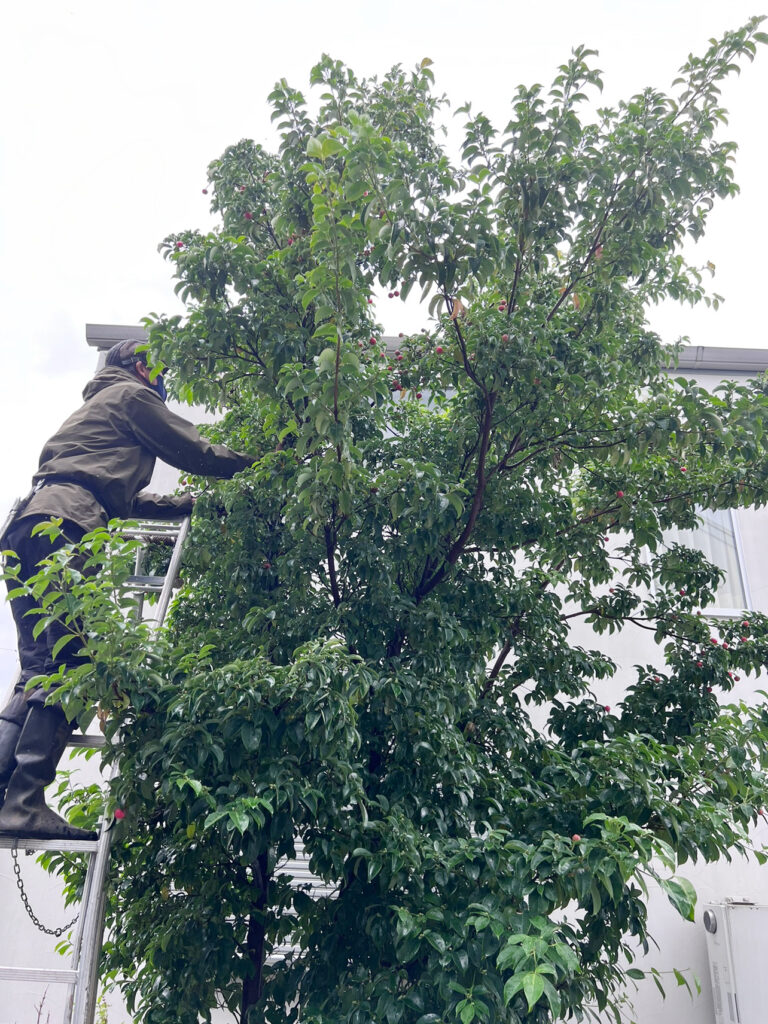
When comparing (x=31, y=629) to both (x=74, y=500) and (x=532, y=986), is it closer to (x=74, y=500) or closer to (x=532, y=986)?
(x=74, y=500)

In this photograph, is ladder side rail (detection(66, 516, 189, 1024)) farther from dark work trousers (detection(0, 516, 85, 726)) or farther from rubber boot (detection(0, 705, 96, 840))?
dark work trousers (detection(0, 516, 85, 726))

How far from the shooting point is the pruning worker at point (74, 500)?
3188 millimetres

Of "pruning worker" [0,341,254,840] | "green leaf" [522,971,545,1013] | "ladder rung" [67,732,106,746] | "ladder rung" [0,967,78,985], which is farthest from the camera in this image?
"ladder rung" [67,732,106,746]

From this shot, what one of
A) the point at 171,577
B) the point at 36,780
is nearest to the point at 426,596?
the point at 171,577

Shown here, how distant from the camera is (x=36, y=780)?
10.5 feet

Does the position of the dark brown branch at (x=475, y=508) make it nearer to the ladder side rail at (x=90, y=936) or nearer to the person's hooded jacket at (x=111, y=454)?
the person's hooded jacket at (x=111, y=454)

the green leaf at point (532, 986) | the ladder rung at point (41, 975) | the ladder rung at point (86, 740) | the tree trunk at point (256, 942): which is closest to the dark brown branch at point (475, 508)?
the tree trunk at point (256, 942)

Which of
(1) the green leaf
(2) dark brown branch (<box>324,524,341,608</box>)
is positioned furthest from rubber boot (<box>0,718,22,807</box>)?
(1) the green leaf

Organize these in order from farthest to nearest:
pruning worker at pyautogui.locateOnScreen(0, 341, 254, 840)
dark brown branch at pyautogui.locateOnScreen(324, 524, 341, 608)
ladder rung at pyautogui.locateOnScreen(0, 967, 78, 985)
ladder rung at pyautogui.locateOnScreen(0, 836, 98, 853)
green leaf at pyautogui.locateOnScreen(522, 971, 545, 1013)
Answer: dark brown branch at pyautogui.locateOnScreen(324, 524, 341, 608) < pruning worker at pyautogui.locateOnScreen(0, 341, 254, 840) < ladder rung at pyautogui.locateOnScreen(0, 836, 98, 853) < ladder rung at pyautogui.locateOnScreen(0, 967, 78, 985) < green leaf at pyautogui.locateOnScreen(522, 971, 545, 1013)

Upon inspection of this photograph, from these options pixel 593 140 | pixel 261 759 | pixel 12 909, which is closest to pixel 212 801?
pixel 261 759

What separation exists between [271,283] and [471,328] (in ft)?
3.09

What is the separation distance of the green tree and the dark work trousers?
→ 440 millimetres

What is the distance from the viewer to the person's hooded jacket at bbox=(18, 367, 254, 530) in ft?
12.0

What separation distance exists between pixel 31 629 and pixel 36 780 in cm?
67
